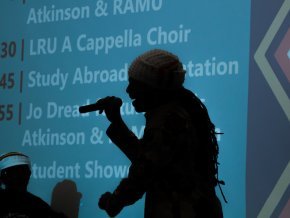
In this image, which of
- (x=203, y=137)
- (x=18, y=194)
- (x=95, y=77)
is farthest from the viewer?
(x=95, y=77)

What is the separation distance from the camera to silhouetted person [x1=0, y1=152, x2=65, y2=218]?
8.99 ft

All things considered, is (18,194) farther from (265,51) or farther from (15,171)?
(265,51)

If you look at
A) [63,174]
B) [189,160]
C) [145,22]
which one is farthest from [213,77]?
[189,160]

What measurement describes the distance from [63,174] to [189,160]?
56.8 inches

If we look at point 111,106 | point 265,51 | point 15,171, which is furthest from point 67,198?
point 111,106

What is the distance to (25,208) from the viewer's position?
2762 millimetres

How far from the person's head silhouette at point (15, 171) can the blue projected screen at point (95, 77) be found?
22 cm

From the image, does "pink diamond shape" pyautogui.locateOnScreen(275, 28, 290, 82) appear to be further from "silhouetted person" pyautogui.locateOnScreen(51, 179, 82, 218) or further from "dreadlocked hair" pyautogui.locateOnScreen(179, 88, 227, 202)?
"silhouetted person" pyautogui.locateOnScreen(51, 179, 82, 218)

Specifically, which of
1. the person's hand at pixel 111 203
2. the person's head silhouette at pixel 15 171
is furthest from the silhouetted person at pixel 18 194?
the person's hand at pixel 111 203

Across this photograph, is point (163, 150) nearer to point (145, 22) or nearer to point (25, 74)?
point (145, 22)

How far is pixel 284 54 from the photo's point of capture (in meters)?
2.70

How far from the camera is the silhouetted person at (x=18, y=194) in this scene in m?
2.74

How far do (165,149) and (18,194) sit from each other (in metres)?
1.27

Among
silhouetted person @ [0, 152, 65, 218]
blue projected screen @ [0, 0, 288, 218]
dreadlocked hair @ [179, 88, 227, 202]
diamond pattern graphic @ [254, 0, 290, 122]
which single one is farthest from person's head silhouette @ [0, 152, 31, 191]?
dreadlocked hair @ [179, 88, 227, 202]
